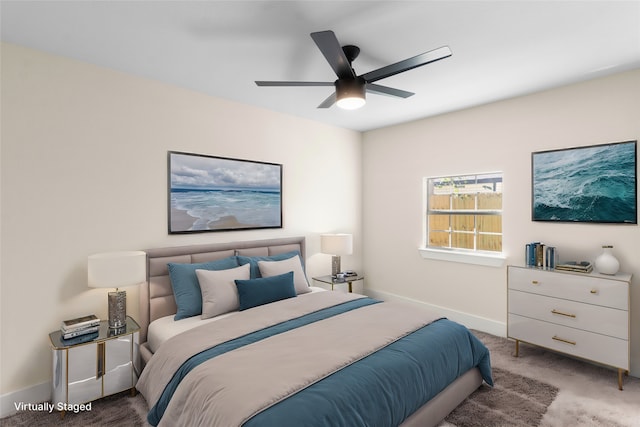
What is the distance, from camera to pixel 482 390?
8.57ft

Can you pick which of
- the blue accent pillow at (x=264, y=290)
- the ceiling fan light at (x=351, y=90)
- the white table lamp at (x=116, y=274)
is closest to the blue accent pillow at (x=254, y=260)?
the blue accent pillow at (x=264, y=290)

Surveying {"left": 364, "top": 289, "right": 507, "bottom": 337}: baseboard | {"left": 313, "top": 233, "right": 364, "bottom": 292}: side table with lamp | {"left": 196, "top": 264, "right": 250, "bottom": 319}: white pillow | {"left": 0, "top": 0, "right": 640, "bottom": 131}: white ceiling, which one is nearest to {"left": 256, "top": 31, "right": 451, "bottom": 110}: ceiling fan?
{"left": 0, "top": 0, "right": 640, "bottom": 131}: white ceiling

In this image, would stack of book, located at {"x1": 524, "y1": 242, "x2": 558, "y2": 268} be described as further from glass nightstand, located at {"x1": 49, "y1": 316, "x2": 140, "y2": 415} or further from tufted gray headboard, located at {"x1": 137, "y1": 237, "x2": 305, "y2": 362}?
glass nightstand, located at {"x1": 49, "y1": 316, "x2": 140, "y2": 415}

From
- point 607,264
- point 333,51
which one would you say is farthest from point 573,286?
point 333,51

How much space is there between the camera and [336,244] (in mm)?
4219

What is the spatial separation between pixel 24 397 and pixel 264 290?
1894mm

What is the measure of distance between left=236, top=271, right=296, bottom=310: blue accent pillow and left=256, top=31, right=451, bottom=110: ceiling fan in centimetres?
169

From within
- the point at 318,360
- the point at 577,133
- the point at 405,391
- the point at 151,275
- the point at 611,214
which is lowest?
the point at 405,391

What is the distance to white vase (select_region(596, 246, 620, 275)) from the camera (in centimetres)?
277

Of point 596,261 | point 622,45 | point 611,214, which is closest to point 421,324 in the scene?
point 596,261

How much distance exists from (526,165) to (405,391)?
2787mm

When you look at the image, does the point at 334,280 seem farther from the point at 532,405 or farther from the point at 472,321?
the point at 532,405

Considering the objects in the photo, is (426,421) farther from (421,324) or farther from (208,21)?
(208,21)

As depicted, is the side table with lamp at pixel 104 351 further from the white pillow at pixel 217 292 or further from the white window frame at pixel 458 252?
the white window frame at pixel 458 252
